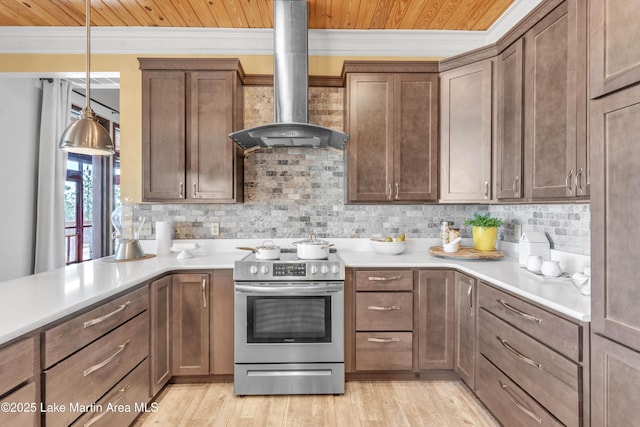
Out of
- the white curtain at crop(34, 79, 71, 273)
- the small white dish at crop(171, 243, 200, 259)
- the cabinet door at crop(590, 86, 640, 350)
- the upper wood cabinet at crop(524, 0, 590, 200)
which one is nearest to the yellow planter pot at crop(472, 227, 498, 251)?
the upper wood cabinet at crop(524, 0, 590, 200)

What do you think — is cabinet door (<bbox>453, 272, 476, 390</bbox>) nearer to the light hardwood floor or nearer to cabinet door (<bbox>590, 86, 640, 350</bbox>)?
the light hardwood floor

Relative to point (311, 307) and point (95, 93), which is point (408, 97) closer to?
point (311, 307)

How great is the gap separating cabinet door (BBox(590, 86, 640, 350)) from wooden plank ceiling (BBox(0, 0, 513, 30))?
1.87 meters

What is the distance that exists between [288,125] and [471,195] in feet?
5.00

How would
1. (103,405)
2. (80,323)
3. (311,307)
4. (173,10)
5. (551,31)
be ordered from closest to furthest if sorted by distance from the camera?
(80,323), (103,405), (551,31), (311,307), (173,10)

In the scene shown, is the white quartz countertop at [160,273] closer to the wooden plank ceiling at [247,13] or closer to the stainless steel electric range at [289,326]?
the stainless steel electric range at [289,326]

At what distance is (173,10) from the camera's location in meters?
2.61

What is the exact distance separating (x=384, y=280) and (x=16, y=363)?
1.96 m

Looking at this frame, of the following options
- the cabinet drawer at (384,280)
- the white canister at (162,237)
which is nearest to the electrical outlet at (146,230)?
the white canister at (162,237)

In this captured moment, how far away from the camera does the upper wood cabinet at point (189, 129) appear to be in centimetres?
257

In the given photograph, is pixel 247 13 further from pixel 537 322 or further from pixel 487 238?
pixel 537 322

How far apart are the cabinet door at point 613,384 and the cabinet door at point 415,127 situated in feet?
5.40

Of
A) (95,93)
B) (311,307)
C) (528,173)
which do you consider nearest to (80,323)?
(311,307)

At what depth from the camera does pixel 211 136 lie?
8.55 feet
